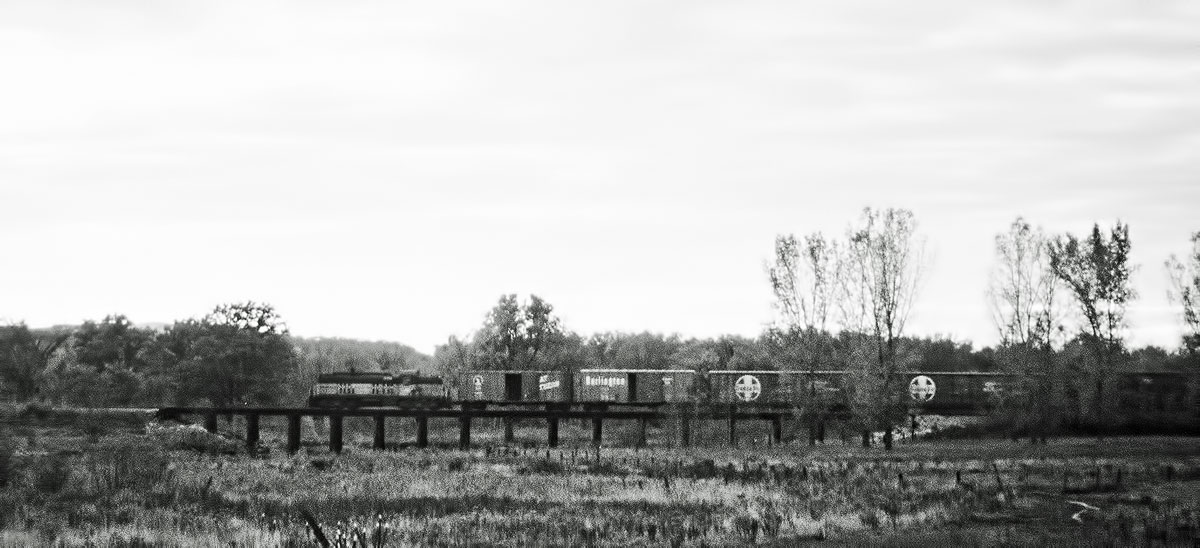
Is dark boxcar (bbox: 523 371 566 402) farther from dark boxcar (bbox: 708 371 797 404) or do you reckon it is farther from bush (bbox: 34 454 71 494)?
bush (bbox: 34 454 71 494)

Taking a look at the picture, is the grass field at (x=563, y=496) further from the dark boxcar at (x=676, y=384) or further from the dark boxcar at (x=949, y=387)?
the dark boxcar at (x=949, y=387)

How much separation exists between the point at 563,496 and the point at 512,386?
4466 centimetres

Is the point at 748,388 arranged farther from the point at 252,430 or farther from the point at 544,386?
the point at 252,430

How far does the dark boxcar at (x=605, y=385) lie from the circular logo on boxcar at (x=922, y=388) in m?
16.2

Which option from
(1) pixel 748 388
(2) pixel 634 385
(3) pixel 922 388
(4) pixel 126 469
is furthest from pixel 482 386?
(4) pixel 126 469

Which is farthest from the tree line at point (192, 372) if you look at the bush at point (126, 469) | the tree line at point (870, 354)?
the bush at point (126, 469)

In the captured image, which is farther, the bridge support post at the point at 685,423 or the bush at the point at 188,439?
the bridge support post at the point at 685,423

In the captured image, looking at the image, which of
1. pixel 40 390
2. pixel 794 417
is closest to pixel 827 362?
pixel 794 417

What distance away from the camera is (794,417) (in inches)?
2394

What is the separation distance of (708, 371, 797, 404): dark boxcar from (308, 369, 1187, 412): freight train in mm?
55

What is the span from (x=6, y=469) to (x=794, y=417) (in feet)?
123

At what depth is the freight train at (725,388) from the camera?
64.5 m

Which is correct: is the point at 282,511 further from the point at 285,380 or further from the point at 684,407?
the point at 285,380

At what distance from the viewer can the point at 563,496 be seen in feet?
112
